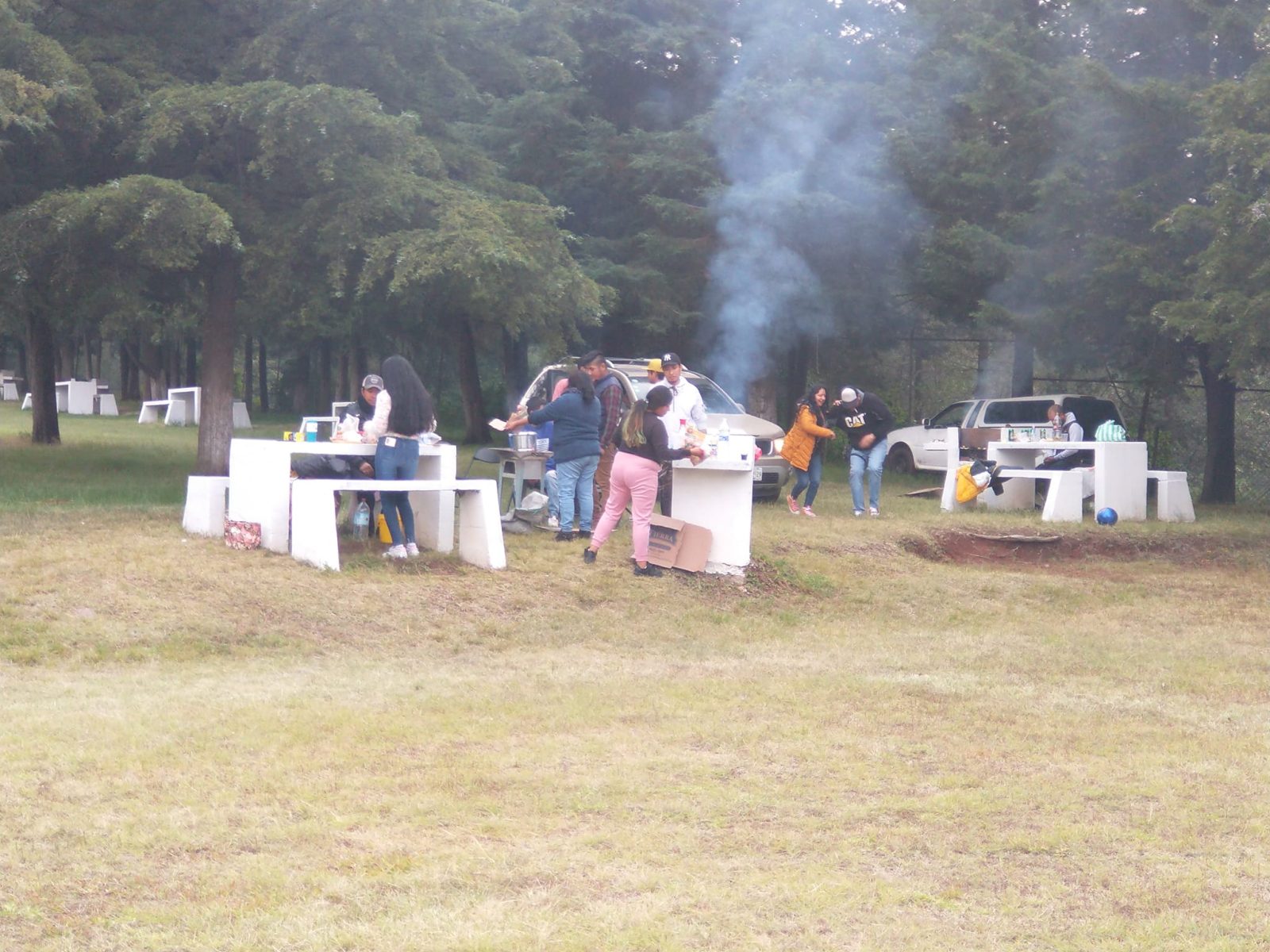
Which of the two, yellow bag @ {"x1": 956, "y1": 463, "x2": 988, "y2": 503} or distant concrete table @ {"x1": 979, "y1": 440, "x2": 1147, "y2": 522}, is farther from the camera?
yellow bag @ {"x1": 956, "y1": 463, "x2": 988, "y2": 503}

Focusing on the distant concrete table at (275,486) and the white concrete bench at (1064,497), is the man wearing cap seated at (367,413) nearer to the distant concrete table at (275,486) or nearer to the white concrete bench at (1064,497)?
the distant concrete table at (275,486)

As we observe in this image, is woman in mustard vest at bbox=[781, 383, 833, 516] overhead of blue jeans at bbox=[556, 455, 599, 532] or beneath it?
overhead

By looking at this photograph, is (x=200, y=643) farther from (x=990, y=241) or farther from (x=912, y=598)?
(x=990, y=241)

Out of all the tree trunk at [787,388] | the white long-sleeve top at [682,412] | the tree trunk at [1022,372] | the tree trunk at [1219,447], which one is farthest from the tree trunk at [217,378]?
the tree trunk at [1219,447]

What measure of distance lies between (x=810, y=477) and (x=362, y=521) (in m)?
5.54

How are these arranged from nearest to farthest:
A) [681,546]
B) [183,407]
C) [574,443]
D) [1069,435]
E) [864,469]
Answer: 1. [681,546]
2. [574,443]
3. [864,469]
4. [1069,435]
5. [183,407]

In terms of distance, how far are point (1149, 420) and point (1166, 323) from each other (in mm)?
8435

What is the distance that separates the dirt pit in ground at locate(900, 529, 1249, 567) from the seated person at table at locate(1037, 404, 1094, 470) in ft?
6.71

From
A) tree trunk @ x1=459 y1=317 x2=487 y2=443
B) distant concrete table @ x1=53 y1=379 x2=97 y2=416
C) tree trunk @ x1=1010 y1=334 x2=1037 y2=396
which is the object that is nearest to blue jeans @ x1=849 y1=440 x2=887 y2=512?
tree trunk @ x1=1010 y1=334 x2=1037 y2=396

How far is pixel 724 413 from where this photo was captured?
1686 cm

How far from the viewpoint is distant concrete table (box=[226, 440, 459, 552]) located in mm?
10859

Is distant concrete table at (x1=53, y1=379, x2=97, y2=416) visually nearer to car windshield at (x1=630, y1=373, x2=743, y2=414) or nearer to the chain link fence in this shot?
the chain link fence

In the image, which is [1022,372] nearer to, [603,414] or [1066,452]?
[1066,452]

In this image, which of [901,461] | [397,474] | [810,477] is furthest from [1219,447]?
[397,474]
